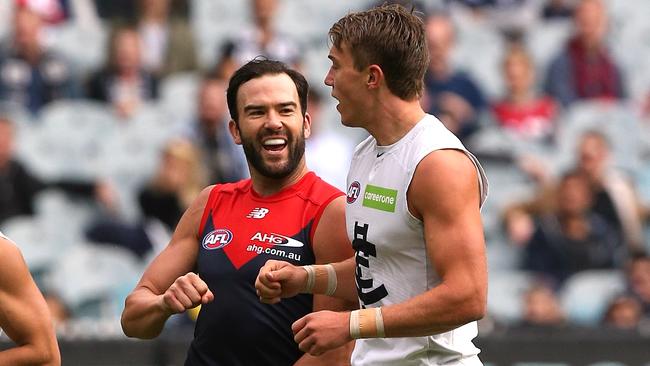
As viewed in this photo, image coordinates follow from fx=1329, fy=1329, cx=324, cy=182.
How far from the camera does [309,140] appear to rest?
1212cm

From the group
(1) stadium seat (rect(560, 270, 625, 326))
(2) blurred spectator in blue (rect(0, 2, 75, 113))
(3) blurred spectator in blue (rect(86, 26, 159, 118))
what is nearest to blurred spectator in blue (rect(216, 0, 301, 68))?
(3) blurred spectator in blue (rect(86, 26, 159, 118))

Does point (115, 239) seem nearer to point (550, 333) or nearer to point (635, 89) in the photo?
point (550, 333)

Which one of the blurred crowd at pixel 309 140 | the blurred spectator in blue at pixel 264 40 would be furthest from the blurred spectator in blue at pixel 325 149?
the blurred spectator in blue at pixel 264 40

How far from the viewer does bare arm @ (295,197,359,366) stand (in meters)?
5.11

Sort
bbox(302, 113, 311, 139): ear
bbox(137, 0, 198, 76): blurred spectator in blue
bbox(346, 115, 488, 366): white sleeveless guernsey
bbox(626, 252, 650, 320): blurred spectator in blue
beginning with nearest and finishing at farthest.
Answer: bbox(346, 115, 488, 366): white sleeveless guernsey < bbox(302, 113, 311, 139): ear < bbox(626, 252, 650, 320): blurred spectator in blue < bbox(137, 0, 198, 76): blurred spectator in blue

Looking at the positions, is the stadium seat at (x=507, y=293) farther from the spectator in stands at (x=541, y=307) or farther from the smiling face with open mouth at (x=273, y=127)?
the smiling face with open mouth at (x=273, y=127)

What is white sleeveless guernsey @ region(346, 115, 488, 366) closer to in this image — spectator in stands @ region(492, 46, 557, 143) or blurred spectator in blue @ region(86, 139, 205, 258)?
blurred spectator in blue @ region(86, 139, 205, 258)

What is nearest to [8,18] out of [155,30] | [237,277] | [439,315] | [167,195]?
[155,30]

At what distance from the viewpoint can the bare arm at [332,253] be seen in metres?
5.11

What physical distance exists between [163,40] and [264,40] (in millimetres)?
962

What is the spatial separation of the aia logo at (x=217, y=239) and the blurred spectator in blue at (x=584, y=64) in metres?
8.30

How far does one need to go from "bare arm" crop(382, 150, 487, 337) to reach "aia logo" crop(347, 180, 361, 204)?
1.37 ft

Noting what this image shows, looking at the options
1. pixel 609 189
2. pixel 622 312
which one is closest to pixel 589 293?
pixel 622 312

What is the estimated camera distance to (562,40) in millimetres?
13242
